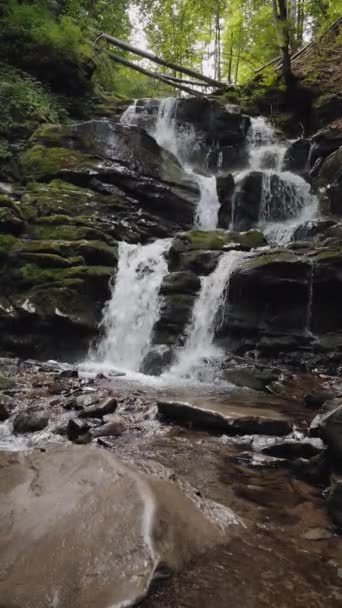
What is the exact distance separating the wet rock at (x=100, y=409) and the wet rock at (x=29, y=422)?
1.75 feet

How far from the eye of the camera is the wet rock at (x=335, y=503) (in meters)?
3.33

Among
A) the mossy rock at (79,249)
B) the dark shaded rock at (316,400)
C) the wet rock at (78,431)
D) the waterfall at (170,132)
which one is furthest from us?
the waterfall at (170,132)

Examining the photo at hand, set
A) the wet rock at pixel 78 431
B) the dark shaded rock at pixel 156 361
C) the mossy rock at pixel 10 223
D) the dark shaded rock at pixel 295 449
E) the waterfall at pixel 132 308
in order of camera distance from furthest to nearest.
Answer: the mossy rock at pixel 10 223, the waterfall at pixel 132 308, the dark shaded rock at pixel 156 361, the wet rock at pixel 78 431, the dark shaded rock at pixel 295 449

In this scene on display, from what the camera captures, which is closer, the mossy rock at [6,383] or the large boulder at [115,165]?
the mossy rock at [6,383]

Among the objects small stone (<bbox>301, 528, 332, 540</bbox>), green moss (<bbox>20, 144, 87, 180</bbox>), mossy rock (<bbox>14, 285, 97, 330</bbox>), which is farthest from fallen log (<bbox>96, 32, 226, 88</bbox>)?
small stone (<bbox>301, 528, 332, 540</bbox>)

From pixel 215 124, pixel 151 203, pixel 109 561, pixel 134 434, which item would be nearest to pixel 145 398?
pixel 134 434

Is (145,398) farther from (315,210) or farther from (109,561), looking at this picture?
(315,210)

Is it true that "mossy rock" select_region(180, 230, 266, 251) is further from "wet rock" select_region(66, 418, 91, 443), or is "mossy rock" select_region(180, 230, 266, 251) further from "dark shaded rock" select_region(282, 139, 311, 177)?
"wet rock" select_region(66, 418, 91, 443)

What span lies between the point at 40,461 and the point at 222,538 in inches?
70.2

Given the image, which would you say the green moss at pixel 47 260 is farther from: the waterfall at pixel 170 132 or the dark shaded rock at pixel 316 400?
the waterfall at pixel 170 132

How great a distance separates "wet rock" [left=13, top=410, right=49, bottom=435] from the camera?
5.42 m

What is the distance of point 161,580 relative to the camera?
95.7 inches

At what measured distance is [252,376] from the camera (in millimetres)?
8938

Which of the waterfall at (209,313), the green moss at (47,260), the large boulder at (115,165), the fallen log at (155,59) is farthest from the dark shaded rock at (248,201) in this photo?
the fallen log at (155,59)
